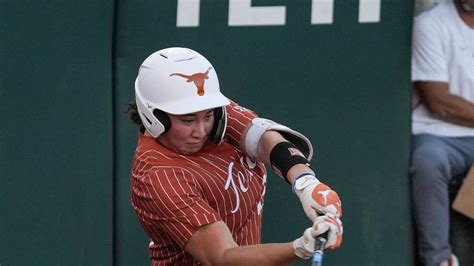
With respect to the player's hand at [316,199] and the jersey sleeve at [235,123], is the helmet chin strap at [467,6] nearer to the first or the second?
the jersey sleeve at [235,123]

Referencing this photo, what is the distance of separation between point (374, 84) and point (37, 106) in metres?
1.60

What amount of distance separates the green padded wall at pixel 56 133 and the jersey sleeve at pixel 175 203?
151 centimetres

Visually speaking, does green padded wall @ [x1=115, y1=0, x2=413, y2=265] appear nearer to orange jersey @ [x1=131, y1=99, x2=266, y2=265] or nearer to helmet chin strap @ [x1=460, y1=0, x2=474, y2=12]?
helmet chin strap @ [x1=460, y1=0, x2=474, y2=12]

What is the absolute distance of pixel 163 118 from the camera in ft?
15.7

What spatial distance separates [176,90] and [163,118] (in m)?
0.12

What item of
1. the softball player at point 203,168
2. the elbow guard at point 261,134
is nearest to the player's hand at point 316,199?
the softball player at point 203,168

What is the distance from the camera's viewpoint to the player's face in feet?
15.7

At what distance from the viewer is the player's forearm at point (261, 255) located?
4.36 meters

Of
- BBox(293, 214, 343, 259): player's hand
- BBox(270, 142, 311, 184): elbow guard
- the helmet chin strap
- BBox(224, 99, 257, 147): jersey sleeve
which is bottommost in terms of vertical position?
BBox(293, 214, 343, 259): player's hand

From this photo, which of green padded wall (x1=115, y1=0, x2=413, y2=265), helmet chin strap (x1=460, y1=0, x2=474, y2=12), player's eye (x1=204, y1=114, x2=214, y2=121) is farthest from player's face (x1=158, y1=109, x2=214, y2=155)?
helmet chin strap (x1=460, y1=0, x2=474, y2=12)

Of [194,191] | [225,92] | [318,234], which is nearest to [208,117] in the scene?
[194,191]

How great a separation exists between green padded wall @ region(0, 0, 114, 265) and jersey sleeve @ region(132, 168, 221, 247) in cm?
151

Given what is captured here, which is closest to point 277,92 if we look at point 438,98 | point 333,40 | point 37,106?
point 333,40

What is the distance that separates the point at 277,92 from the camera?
625 centimetres
